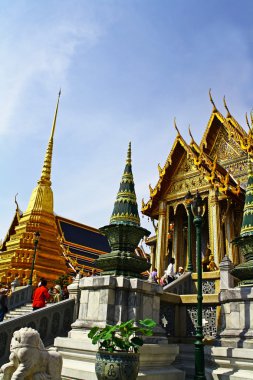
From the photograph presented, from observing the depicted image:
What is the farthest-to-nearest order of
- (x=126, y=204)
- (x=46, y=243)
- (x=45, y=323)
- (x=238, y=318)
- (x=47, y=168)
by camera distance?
(x=47, y=168)
(x=46, y=243)
(x=45, y=323)
(x=126, y=204)
(x=238, y=318)

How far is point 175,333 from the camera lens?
7594 millimetres

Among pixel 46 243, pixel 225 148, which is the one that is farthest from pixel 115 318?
pixel 46 243

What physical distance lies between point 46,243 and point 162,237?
1009 cm

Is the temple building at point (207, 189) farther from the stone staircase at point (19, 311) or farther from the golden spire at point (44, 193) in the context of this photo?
the golden spire at point (44, 193)

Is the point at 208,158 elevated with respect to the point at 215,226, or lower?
elevated

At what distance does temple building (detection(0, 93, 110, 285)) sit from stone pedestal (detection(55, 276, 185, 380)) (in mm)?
16558

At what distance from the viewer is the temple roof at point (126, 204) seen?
7031mm

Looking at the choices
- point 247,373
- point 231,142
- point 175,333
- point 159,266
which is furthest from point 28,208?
point 247,373

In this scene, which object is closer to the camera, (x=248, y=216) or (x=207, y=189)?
(x=248, y=216)

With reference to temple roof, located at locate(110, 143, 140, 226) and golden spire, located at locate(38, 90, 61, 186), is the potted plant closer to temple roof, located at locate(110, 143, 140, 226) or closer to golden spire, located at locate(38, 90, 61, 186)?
temple roof, located at locate(110, 143, 140, 226)

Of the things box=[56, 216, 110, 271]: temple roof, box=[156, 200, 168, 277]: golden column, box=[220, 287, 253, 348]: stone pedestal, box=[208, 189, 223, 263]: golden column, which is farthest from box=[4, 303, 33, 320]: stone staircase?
box=[56, 216, 110, 271]: temple roof

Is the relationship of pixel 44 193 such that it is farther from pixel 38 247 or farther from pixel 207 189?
pixel 207 189

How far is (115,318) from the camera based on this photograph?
594 cm

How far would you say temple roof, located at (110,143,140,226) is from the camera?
23.1ft
